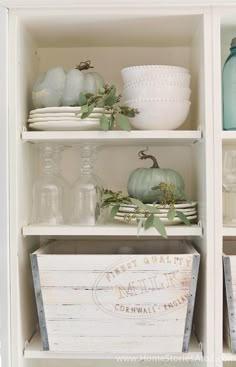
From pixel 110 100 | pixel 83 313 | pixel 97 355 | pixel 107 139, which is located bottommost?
pixel 97 355

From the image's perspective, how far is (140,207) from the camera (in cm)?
131

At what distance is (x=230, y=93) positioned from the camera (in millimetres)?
1361

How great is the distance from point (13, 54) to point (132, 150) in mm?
521

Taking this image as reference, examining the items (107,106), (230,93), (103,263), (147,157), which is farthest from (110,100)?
(103,263)

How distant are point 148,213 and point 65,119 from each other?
0.35 metres

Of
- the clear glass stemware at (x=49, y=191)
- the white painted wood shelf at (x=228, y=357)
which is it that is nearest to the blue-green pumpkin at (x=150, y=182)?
the clear glass stemware at (x=49, y=191)

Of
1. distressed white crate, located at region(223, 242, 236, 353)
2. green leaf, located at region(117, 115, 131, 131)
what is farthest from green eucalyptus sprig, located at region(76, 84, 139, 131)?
distressed white crate, located at region(223, 242, 236, 353)

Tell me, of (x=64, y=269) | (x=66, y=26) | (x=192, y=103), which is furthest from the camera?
(x=192, y=103)

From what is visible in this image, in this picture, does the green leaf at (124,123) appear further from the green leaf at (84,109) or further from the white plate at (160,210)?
the white plate at (160,210)

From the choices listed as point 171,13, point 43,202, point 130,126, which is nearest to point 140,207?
point 130,126

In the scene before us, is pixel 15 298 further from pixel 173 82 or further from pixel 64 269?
pixel 173 82

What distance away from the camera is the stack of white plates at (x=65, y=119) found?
1321 mm

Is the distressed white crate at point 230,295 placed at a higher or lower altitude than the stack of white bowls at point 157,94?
lower

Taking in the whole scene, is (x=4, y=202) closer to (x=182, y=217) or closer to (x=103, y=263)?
(x=103, y=263)
